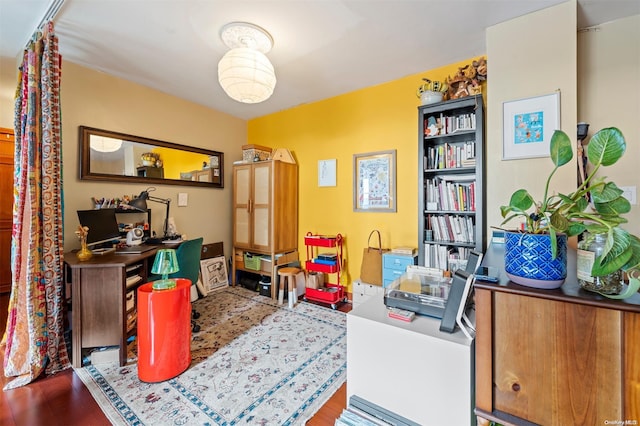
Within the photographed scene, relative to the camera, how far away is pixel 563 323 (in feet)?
2.19

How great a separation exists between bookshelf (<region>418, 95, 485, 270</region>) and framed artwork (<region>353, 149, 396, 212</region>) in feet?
1.49

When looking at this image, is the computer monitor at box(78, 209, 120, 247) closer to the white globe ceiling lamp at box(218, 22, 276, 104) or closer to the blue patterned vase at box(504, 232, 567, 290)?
the white globe ceiling lamp at box(218, 22, 276, 104)

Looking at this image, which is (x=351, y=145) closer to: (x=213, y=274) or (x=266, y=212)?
(x=266, y=212)

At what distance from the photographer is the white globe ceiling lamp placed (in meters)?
1.97

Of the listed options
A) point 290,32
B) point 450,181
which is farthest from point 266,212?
point 450,181

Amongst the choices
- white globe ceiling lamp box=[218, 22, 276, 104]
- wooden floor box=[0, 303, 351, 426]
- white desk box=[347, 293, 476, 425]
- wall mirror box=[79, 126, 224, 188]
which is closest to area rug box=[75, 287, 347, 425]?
wooden floor box=[0, 303, 351, 426]

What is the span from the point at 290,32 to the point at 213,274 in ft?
10.2

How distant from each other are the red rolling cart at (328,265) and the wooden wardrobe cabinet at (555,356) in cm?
241

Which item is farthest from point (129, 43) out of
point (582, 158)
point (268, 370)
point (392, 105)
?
point (582, 158)

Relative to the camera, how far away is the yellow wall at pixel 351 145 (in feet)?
9.61

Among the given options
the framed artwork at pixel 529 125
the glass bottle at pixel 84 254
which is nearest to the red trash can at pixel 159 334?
the glass bottle at pixel 84 254

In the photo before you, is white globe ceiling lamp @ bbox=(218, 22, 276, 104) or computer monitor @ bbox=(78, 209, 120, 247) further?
computer monitor @ bbox=(78, 209, 120, 247)

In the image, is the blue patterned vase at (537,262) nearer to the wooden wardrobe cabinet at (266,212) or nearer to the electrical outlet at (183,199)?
the wooden wardrobe cabinet at (266,212)

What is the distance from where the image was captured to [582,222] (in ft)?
2.40
